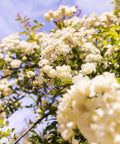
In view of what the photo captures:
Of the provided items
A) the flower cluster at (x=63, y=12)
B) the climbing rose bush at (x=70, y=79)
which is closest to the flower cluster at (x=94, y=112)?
the climbing rose bush at (x=70, y=79)

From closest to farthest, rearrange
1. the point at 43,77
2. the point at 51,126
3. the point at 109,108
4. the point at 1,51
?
the point at 109,108
the point at 43,77
the point at 51,126
the point at 1,51

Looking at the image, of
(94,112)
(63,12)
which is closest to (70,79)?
(94,112)

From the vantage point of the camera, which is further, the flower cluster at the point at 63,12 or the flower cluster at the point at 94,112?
the flower cluster at the point at 63,12

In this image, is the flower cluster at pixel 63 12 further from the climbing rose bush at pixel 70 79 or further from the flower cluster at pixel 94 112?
the flower cluster at pixel 94 112

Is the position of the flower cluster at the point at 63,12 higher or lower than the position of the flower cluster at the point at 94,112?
higher

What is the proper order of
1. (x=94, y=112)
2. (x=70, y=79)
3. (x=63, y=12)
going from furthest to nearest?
(x=63, y=12), (x=70, y=79), (x=94, y=112)

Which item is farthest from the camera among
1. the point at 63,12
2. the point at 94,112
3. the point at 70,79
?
the point at 63,12

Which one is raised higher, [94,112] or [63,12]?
[63,12]

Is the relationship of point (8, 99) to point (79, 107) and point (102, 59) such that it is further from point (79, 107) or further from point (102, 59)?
point (79, 107)

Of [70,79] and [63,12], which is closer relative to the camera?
[70,79]

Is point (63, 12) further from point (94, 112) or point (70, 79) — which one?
point (94, 112)

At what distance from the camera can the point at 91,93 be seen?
1.92 ft

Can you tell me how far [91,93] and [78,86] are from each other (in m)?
0.05

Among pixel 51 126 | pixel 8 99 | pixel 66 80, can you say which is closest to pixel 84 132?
pixel 66 80
